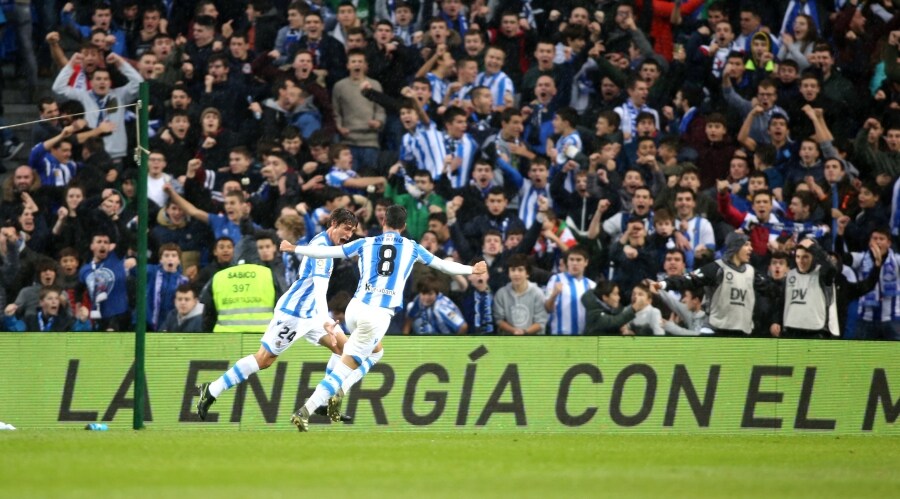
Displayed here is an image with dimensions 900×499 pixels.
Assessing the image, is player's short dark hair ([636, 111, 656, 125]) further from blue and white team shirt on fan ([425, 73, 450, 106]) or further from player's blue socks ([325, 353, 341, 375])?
player's blue socks ([325, 353, 341, 375])

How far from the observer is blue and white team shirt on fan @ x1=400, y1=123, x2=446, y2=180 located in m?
Answer: 20.3

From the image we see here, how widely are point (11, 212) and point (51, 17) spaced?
438 cm

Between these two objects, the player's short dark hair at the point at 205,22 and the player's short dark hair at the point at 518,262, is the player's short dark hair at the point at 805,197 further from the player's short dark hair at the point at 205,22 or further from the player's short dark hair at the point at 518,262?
the player's short dark hair at the point at 205,22

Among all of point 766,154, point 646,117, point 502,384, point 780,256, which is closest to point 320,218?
point 502,384

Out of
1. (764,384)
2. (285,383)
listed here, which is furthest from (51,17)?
(764,384)

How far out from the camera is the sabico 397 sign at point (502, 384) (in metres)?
16.5

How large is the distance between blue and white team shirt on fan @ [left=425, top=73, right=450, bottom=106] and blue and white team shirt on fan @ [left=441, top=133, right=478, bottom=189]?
3.28 feet

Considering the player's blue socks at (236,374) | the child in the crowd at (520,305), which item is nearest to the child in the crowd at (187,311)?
the player's blue socks at (236,374)

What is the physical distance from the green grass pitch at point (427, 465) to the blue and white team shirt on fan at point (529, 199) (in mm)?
5072

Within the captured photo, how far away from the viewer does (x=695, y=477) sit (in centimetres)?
1116

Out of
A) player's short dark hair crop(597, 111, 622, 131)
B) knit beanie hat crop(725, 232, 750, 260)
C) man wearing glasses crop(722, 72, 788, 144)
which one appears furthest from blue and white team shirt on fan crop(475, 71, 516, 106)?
knit beanie hat crop(725, 232, 750, 260)

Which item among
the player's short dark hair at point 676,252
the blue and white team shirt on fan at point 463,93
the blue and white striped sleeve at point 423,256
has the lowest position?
the player's short dark hair at point 676,252

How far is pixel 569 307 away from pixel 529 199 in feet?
7.04

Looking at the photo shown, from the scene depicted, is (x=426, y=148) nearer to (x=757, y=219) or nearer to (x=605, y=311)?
(x=605, y=311)
